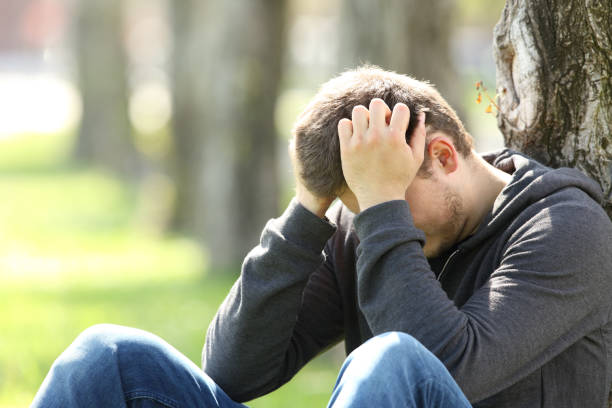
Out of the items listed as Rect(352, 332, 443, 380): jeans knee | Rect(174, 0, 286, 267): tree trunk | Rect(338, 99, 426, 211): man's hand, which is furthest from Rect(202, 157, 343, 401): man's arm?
Rect(174, 0, 286, 267): tree trunk

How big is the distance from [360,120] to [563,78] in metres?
0.85

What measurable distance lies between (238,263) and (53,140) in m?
18.4

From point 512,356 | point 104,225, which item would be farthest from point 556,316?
point 104,225

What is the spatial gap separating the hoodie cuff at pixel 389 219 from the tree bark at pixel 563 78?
0.79 meters

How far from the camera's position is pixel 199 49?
492 inches

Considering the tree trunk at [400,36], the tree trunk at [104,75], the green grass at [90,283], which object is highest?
the tree trunk at [400,36]

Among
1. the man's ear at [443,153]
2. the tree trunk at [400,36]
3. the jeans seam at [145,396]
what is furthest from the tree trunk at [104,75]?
the man's ear at [443,153]

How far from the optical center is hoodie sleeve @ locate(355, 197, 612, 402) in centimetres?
272

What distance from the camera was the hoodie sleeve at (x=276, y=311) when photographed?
10.4 feet

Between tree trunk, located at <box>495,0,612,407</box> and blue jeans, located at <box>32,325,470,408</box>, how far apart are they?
3.24 ft

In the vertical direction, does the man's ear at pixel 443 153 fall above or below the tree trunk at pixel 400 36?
below

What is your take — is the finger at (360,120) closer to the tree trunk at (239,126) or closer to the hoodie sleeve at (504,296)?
the hoodie sleeve at (504,296)

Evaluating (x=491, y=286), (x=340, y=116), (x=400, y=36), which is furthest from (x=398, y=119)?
(x=400, y=36)

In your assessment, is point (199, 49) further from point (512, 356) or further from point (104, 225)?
point (512, 356)
